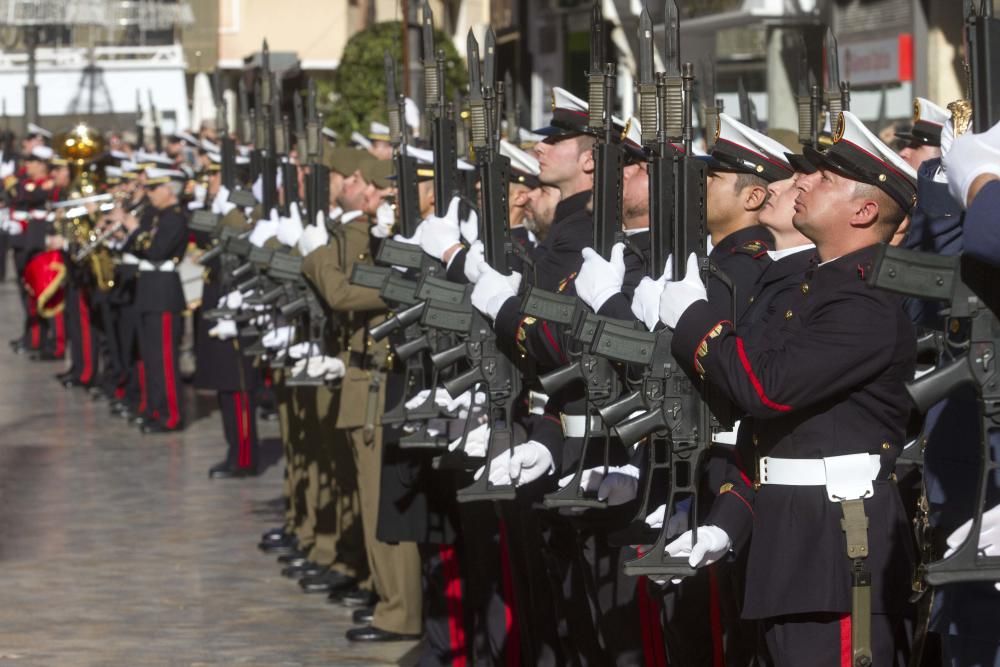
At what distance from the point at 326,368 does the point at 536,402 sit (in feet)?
7.42

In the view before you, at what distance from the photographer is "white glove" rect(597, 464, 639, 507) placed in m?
5.60

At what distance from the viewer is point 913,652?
15.3 ft

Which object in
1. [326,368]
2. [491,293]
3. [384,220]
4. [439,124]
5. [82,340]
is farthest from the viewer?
[82,340]

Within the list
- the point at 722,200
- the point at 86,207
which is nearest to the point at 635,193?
the point at 722,200

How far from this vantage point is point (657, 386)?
480 centimetres

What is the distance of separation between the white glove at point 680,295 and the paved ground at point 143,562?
3.20m

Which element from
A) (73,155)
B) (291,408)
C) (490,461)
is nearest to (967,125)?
(490,461)

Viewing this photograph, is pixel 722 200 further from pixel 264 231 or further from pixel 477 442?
pixel 264 231

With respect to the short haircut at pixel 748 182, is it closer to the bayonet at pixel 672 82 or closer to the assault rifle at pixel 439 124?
the bayonet at pixel 672 82

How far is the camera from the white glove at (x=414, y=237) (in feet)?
22.9

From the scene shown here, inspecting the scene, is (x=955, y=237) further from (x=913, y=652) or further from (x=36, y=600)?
(x=36, y=600)

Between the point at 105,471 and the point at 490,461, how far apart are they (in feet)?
23.6

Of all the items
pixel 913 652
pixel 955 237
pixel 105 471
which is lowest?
pixel 105 471

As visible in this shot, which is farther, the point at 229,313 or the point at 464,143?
the point at 229,313
